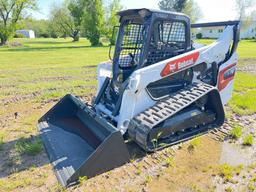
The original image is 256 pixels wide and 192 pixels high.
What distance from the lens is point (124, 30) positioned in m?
4.45

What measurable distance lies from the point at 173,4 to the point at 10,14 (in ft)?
92.1

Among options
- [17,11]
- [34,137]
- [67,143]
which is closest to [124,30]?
[67,143]

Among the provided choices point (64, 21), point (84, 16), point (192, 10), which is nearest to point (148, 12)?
point (84, 16)

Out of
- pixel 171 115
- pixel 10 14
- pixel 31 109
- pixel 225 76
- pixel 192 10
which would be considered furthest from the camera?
pixel 192 10

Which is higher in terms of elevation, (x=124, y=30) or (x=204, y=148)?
(x=124, y=30)

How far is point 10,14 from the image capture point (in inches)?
1436

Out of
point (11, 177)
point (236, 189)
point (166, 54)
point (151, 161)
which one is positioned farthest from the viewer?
point (166, 54)

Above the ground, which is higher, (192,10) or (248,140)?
(192,10)

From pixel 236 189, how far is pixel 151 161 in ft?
3.72

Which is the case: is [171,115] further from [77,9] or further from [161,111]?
[77,9]

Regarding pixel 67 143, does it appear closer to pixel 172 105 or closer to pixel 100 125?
pixel 100 125

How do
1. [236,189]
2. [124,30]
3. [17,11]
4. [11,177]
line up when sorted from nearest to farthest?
1. [236,189]
2. [11,177]
3. [124,30]
4. [17,11]

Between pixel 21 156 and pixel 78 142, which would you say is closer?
pixel 21 156

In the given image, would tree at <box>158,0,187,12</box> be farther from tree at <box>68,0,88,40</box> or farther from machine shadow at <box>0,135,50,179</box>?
machine shadow at <box>0,135,50,179</box>
